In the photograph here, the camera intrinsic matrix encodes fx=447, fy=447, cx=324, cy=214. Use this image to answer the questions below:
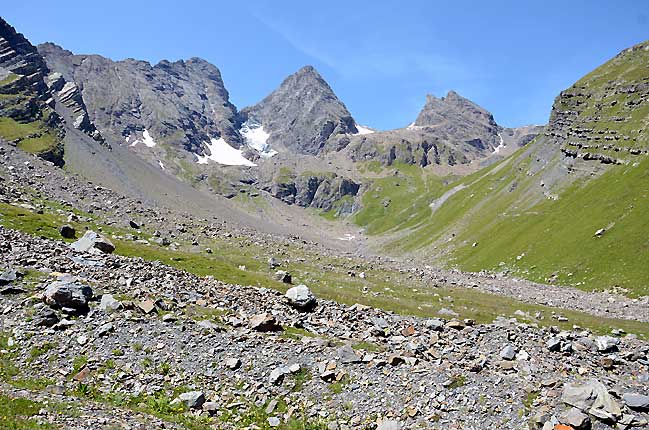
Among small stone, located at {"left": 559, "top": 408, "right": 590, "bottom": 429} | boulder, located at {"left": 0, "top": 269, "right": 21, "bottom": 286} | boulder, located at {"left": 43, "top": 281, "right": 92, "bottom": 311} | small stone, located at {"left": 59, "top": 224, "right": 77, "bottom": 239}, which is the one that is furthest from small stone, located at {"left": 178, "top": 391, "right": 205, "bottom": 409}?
small stone, located at {"left": 59, "top": 224, "right": 77, "bottom": 239}

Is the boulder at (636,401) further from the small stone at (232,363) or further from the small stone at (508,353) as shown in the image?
the small stone at (232,363)

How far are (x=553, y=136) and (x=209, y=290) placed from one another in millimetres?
187349

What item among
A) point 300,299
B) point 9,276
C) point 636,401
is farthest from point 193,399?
point 636,401

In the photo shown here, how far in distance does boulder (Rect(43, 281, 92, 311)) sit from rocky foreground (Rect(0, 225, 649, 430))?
0.20ft

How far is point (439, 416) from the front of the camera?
2136 cm

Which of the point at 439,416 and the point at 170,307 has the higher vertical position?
the point at 170,307

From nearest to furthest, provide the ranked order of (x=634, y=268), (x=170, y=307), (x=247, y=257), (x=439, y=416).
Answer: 1. (x=439, y=416)
2. (x=170, y=307)
3. (x=247, y=257)
4. (x=634, y=268)

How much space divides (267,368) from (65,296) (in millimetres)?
13444

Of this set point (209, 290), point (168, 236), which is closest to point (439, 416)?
point (209, 290)

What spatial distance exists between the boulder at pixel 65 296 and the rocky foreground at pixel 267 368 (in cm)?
6

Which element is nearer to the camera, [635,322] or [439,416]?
[439,416]

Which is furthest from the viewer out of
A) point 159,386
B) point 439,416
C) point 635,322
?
point 635,322

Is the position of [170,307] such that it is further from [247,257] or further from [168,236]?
[168,236]

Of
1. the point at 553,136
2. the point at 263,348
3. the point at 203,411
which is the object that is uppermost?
the point at 553,136
